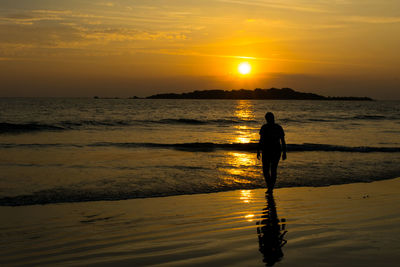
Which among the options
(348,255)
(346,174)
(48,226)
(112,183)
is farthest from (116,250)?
(346,174)

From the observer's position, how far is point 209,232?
5.90 m

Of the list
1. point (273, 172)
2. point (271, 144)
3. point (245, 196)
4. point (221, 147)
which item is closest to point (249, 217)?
point (245, 196)

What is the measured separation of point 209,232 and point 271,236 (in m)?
0.88

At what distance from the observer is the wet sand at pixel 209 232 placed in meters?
4.77

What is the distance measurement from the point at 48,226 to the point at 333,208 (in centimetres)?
501

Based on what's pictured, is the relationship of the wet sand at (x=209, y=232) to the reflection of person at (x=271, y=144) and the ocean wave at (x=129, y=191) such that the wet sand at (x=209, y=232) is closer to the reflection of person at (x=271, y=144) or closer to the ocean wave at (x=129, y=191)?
the ocean wave at (x=129, y=191)

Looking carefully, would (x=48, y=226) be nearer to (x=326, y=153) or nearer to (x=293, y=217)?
(x=293, y=217)

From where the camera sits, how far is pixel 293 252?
491 cm

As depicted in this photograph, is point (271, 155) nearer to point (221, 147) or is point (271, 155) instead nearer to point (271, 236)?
point (271, 236)

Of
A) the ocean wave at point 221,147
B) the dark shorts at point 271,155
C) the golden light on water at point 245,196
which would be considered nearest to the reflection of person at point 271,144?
the dark shorts at point 271,155

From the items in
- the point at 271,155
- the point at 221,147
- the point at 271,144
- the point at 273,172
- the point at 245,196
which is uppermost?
Answer: the point at 271,144

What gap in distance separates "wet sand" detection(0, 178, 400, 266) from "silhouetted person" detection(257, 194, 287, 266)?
0.01m

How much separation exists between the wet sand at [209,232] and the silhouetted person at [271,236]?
0.5 inches

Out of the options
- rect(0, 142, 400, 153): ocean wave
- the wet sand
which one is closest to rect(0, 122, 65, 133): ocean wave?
rect(0, 142, 400, 153): ocean wave
